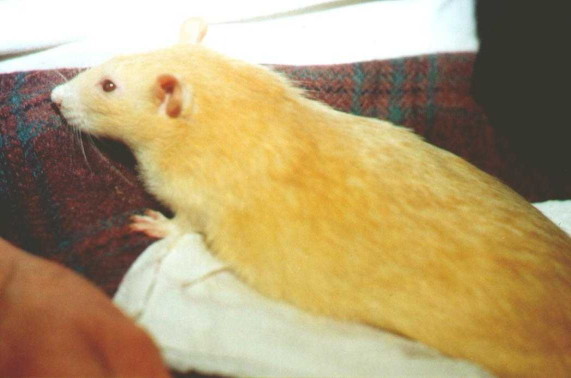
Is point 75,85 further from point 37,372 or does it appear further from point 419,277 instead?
point 419,277

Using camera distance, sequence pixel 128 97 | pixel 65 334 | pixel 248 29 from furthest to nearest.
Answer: pixel 248 29 → pixel 128 97 → pixel 65 334

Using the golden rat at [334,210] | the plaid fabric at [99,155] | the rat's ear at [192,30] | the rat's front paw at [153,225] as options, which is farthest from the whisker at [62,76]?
the rat's front paw at [153,225]

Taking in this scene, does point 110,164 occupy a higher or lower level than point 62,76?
lower

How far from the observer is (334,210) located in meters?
1.23

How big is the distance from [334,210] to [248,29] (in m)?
Answer: 0.91

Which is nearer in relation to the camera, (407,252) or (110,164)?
(407,252)

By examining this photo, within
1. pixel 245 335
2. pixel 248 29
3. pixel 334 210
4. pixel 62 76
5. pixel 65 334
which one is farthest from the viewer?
pixel 248 29

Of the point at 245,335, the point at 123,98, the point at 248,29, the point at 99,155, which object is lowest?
the point at 245,335

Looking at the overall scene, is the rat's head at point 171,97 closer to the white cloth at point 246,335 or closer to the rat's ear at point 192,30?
the rat's ear at point 192,30

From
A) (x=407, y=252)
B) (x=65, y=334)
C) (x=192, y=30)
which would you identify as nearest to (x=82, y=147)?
(x=192, y=30)

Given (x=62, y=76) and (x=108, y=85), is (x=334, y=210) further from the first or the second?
(x=62, y=76)

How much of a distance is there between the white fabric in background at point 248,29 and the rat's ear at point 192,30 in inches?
6.4

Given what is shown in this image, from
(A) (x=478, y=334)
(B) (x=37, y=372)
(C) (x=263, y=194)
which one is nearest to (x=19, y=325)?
(B) (x=37, y=372)

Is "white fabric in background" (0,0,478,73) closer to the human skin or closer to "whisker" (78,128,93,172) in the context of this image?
"whisker" (78,128,93,172)
